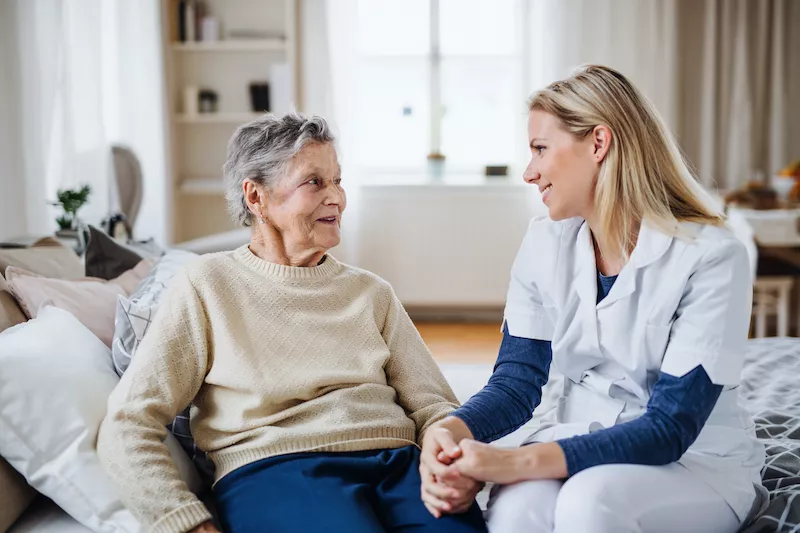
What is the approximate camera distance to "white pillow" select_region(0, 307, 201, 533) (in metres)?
1.39

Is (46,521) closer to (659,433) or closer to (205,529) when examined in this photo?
(205,529)

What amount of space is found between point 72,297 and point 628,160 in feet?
3.92

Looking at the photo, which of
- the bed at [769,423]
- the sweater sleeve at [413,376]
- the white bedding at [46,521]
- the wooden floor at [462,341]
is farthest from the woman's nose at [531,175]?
the wooden floor at [462,341]

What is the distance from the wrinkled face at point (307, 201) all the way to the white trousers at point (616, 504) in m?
0.59

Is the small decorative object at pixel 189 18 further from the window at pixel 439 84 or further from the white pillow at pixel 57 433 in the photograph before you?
the white pillow at pixel 57 433

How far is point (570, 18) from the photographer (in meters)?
4.84

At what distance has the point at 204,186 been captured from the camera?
4891mm

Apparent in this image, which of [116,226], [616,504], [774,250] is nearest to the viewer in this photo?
[616,504]

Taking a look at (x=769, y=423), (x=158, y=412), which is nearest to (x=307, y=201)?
(x=158, y=412)

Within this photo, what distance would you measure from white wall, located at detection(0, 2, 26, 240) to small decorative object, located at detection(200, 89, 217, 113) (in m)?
1.64

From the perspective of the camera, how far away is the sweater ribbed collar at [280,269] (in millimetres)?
1607

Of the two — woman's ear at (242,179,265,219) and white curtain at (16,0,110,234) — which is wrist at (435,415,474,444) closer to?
woman's ear at (242,179,265,219)

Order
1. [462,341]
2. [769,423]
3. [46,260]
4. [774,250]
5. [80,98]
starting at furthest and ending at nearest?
[462,341], [774,250], [80,98], [46,260], [769,423]

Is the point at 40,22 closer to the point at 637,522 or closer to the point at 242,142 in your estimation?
the point at 242,142
